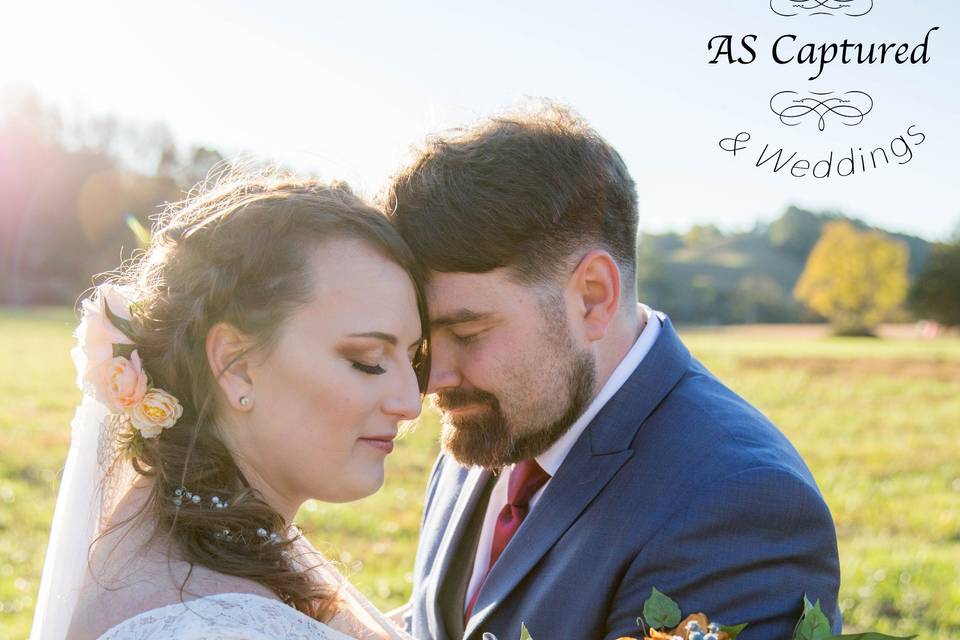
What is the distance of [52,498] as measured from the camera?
1012 centimetres

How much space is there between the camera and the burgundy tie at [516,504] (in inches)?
144

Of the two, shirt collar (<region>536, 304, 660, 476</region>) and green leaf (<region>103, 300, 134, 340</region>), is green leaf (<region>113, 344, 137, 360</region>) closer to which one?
green leaf (<region>103, 300, 134, 340</region>)

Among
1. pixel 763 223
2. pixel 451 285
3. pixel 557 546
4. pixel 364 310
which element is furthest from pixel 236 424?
pixel 763 223

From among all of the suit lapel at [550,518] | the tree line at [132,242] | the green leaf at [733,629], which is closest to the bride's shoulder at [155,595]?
the suit lapel at [550,518]

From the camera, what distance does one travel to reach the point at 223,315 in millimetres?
2840

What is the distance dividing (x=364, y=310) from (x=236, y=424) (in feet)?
1.71

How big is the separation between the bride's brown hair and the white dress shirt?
86cm

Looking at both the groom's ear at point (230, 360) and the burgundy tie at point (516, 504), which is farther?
the burgundy tie at point (516, 504)

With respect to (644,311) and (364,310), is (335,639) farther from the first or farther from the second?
(644,311)

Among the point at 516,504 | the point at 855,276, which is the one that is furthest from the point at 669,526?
the point at 855,276

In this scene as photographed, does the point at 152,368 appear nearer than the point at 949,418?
Yes

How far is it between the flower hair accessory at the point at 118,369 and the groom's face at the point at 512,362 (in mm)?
1017

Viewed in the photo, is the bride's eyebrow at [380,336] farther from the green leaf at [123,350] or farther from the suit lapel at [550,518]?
the suit lapel at [550,518]

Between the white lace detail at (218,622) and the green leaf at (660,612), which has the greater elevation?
the white lace detail at (218,622)
